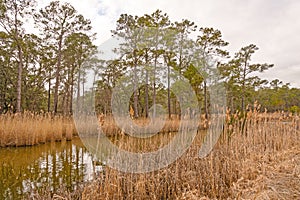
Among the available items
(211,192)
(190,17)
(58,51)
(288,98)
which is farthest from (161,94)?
(288,98)

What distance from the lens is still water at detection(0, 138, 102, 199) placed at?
8.64ft

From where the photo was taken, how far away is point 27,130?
5.56 meters

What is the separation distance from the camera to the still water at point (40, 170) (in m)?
2.63

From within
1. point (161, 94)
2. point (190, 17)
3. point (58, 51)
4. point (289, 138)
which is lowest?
point (289, 138)

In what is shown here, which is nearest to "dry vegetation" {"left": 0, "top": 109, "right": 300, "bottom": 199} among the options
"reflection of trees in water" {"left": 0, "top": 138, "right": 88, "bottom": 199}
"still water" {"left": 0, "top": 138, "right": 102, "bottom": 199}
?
"still water" {"left": 0, "top": 138, "right": 102, "bottom": 199}

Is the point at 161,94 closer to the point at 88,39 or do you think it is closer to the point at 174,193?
the point at 88,39

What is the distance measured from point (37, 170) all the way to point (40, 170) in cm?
5

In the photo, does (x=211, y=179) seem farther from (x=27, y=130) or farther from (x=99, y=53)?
(x=99, y=53)

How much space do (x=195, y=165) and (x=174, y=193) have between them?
813 millimetres

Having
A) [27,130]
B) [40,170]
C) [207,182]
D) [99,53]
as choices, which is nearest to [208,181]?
[207,182]

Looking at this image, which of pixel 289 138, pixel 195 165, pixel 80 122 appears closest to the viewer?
pixel 195 165

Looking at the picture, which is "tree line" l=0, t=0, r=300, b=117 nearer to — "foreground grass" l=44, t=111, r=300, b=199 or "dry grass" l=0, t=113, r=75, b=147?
"dry grass" l=0, t=113, r=75, b=147

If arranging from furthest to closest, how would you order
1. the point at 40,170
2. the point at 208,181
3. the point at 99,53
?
1. the point at 99,53
2. the point at 40,170
3. the point at 208,181

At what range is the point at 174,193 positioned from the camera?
2.31 metres
